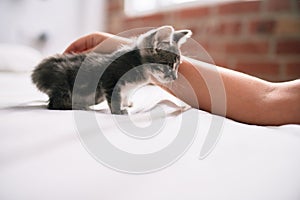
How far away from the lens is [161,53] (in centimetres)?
75

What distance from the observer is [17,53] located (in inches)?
80.0

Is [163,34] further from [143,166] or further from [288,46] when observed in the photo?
[288,46]

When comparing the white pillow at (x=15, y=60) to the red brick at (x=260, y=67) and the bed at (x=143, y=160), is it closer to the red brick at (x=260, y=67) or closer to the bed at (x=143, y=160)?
the red brick at (x=260, y=67)

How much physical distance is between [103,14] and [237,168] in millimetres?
2824

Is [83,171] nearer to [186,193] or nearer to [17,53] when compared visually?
[186,193]

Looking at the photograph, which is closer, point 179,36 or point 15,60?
point 179,36

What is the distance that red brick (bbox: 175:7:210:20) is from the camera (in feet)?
6.55

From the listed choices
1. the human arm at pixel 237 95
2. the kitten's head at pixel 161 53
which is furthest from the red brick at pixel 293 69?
the kitten's head at pixel 161 53

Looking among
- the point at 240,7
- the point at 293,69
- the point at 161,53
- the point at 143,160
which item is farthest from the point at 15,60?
the point at 143,160

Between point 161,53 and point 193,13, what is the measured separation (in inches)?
56.4

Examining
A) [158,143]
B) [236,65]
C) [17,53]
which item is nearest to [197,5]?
[236,65]

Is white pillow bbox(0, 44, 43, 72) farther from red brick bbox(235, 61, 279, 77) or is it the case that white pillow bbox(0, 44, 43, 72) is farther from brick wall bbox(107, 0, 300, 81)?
red brick bbox(235, 61, 279, 77)

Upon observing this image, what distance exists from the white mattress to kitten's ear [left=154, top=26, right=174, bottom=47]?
25cm

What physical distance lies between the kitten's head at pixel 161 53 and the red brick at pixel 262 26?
43.3 inches
